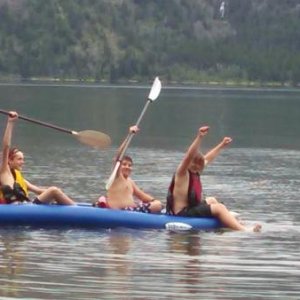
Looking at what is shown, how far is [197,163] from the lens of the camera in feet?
63.1

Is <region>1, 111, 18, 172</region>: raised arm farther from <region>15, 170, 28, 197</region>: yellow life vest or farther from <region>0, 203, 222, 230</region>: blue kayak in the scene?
<region>0, 203, 222, 230</region>: blue kayak

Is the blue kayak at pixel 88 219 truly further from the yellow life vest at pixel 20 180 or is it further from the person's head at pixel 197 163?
the person's head at pixel 197 163

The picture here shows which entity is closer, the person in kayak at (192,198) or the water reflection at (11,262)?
the water reflection at (11,262)

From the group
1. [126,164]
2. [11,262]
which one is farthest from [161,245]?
[11,262]

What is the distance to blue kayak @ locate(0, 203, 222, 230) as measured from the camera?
19.6m

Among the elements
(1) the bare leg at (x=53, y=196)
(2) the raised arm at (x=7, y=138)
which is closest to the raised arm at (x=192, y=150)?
(1) the bare leg at (x=53, y=196)

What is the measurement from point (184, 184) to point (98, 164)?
14979 mm

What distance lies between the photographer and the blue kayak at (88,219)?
19562mm

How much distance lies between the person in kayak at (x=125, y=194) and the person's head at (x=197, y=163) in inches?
36.5

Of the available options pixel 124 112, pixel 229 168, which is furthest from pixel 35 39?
pixel 229 168

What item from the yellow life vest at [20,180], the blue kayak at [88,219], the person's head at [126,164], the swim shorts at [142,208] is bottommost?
the blue kayak at [88,219]

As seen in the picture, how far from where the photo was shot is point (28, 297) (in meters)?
14.0

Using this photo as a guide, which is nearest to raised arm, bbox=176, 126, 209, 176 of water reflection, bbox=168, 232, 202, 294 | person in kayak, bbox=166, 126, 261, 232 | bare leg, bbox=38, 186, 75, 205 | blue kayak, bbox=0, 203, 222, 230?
person in kayak, bbox=166, 126, 261, 232

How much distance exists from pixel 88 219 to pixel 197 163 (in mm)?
1771
